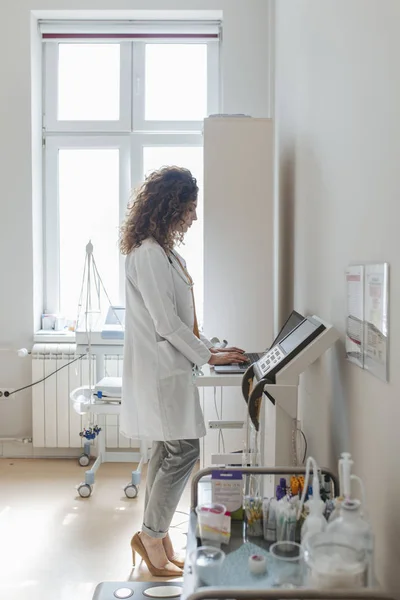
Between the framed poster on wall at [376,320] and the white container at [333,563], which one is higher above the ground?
the framed poster on wall at [376,320]

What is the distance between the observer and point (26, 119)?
358cm

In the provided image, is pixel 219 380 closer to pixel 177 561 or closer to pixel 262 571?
pixel 177 561

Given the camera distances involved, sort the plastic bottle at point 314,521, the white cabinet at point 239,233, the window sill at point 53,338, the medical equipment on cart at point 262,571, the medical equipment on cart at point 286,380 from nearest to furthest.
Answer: the medical equipment on cart at point 262,571 → the plastic bottle at point 314,521 → the medical equipment on cart at point 286,380 → the white cabinet at point 239,233 → the window sill at point 53,338

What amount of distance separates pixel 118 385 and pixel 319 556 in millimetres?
2268

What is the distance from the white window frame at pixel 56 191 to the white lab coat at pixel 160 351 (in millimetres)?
1687

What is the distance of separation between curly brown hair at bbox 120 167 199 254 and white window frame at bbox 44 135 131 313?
5.37ft

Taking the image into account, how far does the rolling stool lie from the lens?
1943mm

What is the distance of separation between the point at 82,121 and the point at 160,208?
75.9 inches

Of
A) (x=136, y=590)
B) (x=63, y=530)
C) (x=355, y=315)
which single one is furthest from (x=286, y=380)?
(x=63, y=530)

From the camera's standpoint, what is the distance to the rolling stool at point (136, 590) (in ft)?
6.38

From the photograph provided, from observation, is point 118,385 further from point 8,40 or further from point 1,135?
point 8,40

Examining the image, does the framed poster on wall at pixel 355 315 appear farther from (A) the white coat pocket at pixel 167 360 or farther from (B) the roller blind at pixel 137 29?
(B) the roller blind at pixel 137 29

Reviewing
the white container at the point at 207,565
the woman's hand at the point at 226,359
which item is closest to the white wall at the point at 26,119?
the woman's hand at the point at 226,359

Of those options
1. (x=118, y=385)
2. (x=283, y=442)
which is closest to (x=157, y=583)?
(x=283, y=442)
